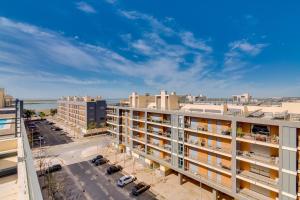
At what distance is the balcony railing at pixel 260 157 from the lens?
2206 centimetres

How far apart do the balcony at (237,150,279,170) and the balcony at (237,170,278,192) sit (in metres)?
2.35

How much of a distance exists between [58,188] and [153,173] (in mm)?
19393

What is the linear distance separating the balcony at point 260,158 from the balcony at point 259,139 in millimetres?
2019

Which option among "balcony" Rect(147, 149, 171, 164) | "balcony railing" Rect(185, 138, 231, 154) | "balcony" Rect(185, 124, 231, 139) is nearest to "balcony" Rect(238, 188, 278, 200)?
"balcony railing" Rect(185, 138, 231, 154)

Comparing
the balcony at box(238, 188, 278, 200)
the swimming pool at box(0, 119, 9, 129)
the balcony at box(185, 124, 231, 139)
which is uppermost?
the swimming pool at box(0, 119, 9, 129)

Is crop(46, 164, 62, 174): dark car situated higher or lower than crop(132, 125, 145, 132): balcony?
lower

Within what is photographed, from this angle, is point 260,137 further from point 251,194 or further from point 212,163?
point 212,163

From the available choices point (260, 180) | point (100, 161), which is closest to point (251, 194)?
point (260, 180)

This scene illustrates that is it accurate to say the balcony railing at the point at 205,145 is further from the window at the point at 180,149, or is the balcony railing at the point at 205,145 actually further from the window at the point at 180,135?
the window at the point at 180,149

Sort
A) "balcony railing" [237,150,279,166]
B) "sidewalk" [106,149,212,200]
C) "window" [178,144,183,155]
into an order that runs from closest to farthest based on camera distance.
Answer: "balcony railing" [237,150,279,166] < "sidewalk" [106,149,212,200] < "window" [178,144,183,155]

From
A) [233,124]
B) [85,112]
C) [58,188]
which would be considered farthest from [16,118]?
[85,112]

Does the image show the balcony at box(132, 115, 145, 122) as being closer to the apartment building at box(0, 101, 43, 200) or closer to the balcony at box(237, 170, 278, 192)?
the balcony at box(237, 170, 278, 192)

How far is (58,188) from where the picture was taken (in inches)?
1303

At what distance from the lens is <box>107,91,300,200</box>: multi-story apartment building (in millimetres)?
20781
